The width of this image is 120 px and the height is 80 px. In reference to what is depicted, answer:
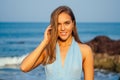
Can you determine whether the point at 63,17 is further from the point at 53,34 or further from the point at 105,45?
the point at 105,45

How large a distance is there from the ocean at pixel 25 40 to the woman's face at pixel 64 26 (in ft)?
8.16

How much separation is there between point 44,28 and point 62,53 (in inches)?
106

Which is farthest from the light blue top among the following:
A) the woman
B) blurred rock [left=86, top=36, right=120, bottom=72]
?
blurred rock [left=86, top=36, right=120, bottom=72]

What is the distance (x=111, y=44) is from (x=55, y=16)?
299cm

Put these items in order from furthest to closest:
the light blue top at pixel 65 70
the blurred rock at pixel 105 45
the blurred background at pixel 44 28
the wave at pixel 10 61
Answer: the wave at pixel 10 61
the blurred rock at pixel 105 45
the blurred background at pixel 44 28
the light blue top at pixel 65 70

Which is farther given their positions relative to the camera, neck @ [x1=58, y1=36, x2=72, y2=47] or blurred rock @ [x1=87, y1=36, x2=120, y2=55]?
blurred rock @ [x1=87, y1=36, x2=120, y2=55]

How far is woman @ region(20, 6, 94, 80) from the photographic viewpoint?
137 centimetres

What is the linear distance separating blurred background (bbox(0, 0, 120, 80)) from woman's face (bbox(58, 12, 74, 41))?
2.39 m

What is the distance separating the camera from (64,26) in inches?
55.4

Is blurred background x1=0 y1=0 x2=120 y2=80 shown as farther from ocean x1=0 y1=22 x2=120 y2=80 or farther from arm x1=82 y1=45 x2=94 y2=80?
arm x1=82 y1=45 x2=94 y2=80

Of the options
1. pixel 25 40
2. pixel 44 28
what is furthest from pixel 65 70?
pixel 25 40

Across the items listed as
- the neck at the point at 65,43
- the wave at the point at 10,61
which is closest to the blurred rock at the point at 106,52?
the wave at the point at 10,61

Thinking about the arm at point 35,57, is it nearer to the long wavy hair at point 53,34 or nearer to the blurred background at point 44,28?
the long wavy hair at point 53,34

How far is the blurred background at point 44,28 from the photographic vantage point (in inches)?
158
